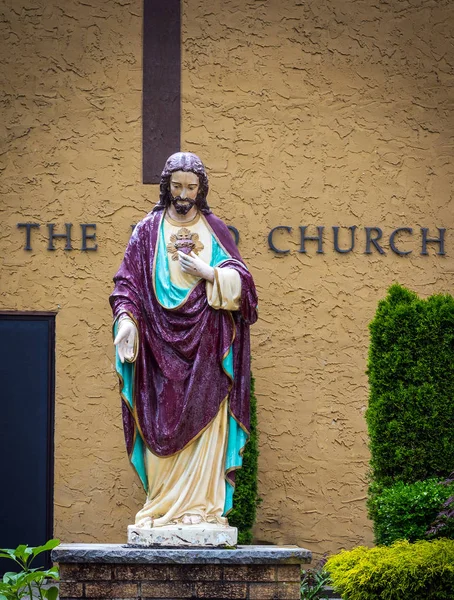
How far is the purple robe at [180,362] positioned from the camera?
21.4 feet

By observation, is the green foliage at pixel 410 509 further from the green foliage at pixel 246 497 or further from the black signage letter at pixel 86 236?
the black signage letter at pixel 86 236

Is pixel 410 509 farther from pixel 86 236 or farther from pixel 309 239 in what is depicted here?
pixel 86 236

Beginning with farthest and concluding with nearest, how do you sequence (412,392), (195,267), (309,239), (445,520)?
(309,239), (412,392), (445,520), (195,267)

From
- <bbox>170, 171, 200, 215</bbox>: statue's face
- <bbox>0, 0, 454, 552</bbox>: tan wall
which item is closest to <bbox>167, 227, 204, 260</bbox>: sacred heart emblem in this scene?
<bbox>170, 171, 200, 215</bbox>: statue's face

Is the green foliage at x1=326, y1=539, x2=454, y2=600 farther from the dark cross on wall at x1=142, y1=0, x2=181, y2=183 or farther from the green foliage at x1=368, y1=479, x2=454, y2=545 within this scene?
the dark cross on wall at x1=142, y1=0, x2=181, y2=183

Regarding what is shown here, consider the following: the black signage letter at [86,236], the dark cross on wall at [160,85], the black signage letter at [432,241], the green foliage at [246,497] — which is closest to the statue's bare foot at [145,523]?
the green foliage at [246,497]

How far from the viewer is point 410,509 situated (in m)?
7.64

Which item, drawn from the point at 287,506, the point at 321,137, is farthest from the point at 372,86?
the point at 287,506

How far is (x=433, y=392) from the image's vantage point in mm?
8141

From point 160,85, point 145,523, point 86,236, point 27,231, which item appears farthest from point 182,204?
point 160,85

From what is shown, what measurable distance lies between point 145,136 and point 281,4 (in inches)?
69.8

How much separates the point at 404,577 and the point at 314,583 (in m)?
2.13

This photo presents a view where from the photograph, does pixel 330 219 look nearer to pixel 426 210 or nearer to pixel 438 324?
pixel 426 210

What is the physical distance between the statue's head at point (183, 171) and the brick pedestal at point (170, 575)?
203cm
